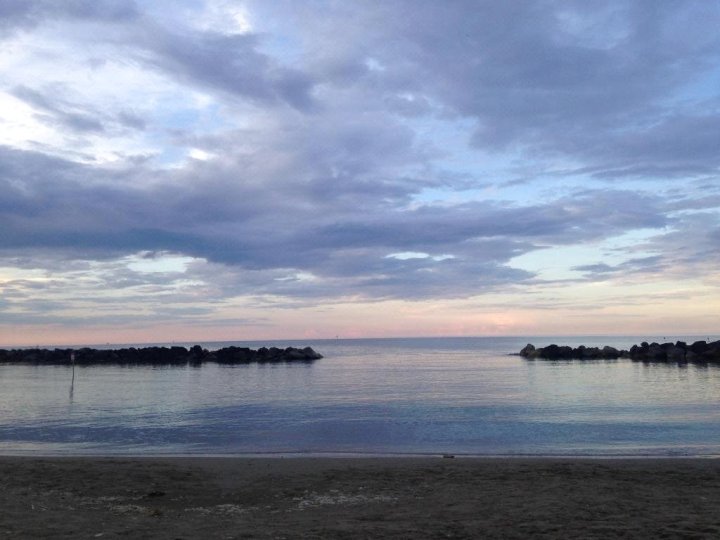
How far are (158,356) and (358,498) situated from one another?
79.2 metres

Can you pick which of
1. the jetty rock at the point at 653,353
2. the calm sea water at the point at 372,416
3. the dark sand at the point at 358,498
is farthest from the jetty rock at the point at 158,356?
the dark sand at the point at 358,498

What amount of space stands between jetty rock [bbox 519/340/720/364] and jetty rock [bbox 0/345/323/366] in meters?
34.5

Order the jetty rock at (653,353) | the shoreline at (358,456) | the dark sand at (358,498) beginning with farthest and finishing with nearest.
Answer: the jetty rock at (653,353) → the shoreline at (358,456) → the dark sand at (358,498)

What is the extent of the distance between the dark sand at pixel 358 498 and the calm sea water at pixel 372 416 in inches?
150

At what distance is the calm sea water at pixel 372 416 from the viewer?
20609 millimetres

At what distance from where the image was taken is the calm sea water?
811 inches

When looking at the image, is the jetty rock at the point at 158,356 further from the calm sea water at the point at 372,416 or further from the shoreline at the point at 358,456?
the shoreline at the point at 358,456

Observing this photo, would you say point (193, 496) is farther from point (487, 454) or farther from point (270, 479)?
point (487, 454)

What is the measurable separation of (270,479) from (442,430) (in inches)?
435

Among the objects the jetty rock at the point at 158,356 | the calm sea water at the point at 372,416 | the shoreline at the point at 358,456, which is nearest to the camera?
the shoreline at the point at 358,456

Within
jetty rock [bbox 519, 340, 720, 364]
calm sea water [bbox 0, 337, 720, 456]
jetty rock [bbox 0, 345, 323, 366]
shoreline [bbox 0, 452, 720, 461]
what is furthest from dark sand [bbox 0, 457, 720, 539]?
jetty rock [bbox 0, 345, 323, 366]

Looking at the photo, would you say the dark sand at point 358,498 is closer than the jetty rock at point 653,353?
Yes

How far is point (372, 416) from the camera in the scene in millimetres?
27703

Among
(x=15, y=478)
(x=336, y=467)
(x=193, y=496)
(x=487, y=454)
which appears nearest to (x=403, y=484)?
(x=336, y=467)
